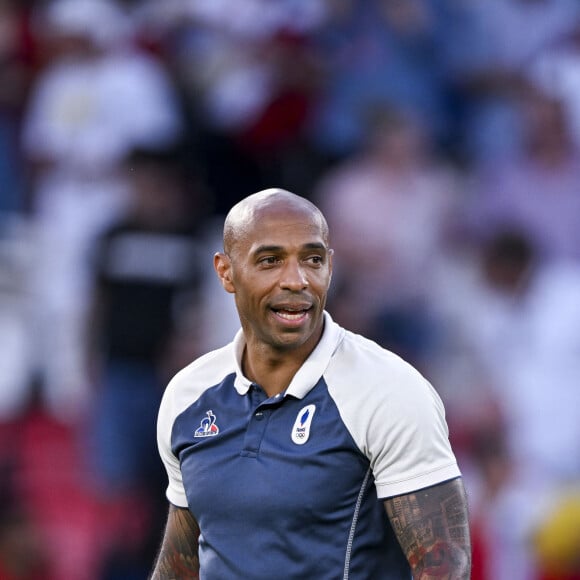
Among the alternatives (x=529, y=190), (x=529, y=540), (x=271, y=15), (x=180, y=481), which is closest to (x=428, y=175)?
(x=529, y=190)

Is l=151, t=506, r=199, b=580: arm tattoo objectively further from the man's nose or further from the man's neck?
the man's nose

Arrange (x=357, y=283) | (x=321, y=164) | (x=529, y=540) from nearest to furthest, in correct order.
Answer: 1. (x=529, y=540)
2. (x=357, y=283)
3. (x=321, y=164)

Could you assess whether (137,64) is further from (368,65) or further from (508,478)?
(508,478)

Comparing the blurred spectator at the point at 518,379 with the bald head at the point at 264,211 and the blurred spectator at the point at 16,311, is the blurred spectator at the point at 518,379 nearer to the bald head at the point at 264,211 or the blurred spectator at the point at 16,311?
the blurred spectator at the point at 16,311

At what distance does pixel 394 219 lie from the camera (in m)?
8.30

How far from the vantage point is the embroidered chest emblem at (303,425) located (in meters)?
3.35

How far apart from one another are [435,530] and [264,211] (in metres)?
0.89

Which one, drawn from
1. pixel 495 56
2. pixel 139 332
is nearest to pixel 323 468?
pixel 139 332

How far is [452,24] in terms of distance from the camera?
873cm

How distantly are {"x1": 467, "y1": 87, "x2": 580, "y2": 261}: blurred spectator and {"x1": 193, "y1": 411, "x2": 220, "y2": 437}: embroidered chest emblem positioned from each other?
4.80 meters

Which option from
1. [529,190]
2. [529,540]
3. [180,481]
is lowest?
[529,540]

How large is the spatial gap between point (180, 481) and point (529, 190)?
16.2 ft

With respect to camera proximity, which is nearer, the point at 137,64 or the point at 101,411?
the point at 101,411

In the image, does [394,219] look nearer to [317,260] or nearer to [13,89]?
[13,89]
